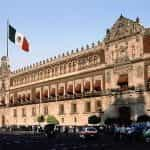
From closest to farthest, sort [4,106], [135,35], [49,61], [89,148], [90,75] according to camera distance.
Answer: [89,148] → [135,35] → [90,75] → [49,61] → [4,106]

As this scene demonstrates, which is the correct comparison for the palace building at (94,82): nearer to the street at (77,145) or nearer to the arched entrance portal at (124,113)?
the arched entrance portal at (124,113)

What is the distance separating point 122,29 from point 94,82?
33.6ft

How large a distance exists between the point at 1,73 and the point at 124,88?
1946 inches

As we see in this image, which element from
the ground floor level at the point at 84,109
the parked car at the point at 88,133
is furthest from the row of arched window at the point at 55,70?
the parked car at the point at 88,133

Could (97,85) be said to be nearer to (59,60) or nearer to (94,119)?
(94,119)

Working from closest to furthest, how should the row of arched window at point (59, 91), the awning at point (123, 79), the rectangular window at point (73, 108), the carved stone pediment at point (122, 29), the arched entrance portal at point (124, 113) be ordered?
the carved stone pediment at point (122, 29) → the arched entrance portal at point (124, 113) → the awning at point (123, 79) → the row of arched window at point (59, 91) → the rectangular window at point (73, 108)

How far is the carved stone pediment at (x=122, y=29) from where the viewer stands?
6362cm

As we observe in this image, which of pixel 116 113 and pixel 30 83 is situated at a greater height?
pixel 30 83

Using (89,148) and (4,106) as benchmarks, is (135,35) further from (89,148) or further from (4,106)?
(4,106)

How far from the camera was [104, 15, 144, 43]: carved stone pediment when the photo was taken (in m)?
63.6

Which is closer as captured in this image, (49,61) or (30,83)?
(49,61)

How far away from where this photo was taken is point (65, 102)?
7888cm

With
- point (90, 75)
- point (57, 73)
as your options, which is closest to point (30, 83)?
point (57, 73)

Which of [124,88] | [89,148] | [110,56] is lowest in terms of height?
[89,148]
